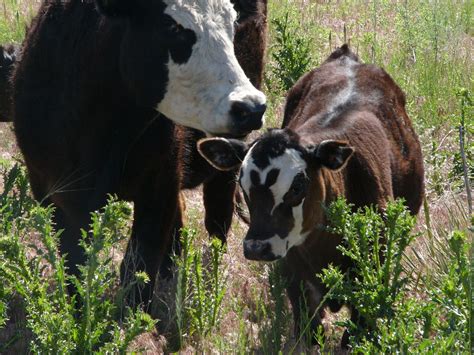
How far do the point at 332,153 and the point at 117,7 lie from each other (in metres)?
1.44

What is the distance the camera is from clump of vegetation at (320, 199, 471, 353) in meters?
4.43

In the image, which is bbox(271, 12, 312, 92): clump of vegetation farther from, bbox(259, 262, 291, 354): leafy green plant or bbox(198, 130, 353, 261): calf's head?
bbox(198, 130, 353, 261): calf's head

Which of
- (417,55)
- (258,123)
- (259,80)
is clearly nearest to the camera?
(258,123)

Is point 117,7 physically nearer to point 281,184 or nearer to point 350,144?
point 281,184

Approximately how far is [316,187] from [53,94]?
1.64m

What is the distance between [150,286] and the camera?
6.45 m

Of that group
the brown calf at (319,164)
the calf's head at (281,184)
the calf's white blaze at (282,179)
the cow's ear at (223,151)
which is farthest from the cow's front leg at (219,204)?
the calf's white blaze at (282,179)

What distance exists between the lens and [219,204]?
7.87 meters

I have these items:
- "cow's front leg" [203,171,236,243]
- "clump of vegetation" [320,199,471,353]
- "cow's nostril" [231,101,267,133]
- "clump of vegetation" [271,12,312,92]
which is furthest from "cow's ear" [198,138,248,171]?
"clump of vegetation" [271,12,312,92]

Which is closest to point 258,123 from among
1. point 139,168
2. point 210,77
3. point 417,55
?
point 210,77

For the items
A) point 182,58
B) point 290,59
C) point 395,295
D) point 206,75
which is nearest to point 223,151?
point 206,75

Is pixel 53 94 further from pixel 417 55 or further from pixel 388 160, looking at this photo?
pixel 417 55

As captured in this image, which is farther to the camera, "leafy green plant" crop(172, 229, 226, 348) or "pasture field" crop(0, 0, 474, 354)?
"leafy green plant" crop(172, 229, 226, 348)

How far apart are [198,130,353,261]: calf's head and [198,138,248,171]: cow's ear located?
1cm
